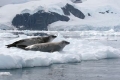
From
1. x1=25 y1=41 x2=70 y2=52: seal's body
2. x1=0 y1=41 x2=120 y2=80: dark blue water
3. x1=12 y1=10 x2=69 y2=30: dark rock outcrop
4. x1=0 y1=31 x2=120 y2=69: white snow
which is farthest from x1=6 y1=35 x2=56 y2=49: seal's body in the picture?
x1=12 y1=10 x2=69 y2=30: dark rock outcrop

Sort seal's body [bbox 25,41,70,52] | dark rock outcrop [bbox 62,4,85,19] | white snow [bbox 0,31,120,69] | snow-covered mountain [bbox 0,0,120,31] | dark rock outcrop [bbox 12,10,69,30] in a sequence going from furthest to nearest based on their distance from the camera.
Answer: dark rock outcrop [bbox 62,4,85,19] < dark rock outcrop [bbox 12,10,69,30] < snow-covered mountain [bbox 0,0,120,31] < seal's body [bbox 25,41,70,52] < white snow [bbox 0,31,120,69]

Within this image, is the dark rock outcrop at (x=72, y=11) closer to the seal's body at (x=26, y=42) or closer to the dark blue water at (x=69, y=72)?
the seal's body at (x=26, y=42)

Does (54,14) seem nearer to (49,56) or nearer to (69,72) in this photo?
(49,56)

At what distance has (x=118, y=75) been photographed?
9.02 meters

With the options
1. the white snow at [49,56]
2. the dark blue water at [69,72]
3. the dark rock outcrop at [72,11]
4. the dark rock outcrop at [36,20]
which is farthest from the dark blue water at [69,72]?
the dark rock outcrop at [72,11]

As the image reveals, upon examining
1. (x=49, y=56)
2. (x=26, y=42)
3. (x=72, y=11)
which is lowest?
(x=72, y=11)

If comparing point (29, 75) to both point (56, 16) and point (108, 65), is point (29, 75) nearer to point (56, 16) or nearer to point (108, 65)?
point (108, 65)

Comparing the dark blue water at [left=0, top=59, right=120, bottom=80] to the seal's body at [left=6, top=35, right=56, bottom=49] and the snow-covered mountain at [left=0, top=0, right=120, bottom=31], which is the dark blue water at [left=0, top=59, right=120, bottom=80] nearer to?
the seal's body at [left=6, top=35, right=56, bottom=49]

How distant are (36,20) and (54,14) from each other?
770 centimetres

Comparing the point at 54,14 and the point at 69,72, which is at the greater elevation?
the point at 69,72

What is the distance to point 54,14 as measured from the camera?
112 meters

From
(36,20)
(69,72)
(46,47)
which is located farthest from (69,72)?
(36,20)

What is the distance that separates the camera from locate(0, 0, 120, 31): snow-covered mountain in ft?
319

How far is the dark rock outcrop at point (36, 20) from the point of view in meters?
109
